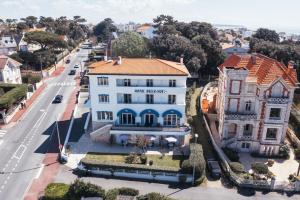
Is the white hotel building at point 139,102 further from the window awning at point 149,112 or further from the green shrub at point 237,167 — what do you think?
the green shrub at point 237,167

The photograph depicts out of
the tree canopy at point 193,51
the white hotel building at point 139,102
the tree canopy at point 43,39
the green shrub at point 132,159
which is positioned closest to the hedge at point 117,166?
the green shrub at point 132,159

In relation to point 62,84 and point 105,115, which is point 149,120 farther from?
point 62,84

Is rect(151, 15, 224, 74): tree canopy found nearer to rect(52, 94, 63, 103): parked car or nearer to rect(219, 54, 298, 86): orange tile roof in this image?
rect(219, 54, 298, 86): orange tile roof

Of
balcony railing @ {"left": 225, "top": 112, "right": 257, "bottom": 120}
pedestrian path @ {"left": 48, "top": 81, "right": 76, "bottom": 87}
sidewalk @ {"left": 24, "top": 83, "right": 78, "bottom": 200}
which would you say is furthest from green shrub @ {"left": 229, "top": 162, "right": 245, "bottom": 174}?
pedestrian path @ {"left": 48, "top": 81, "right": 76, "bottom": 87}

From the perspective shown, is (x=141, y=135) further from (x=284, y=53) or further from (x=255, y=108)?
(x=284, y=53)

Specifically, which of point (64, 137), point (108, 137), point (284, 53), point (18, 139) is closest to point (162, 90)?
point (108, 137)

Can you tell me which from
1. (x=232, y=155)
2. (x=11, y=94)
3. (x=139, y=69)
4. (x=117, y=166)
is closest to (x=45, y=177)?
(x=117, y=166)
